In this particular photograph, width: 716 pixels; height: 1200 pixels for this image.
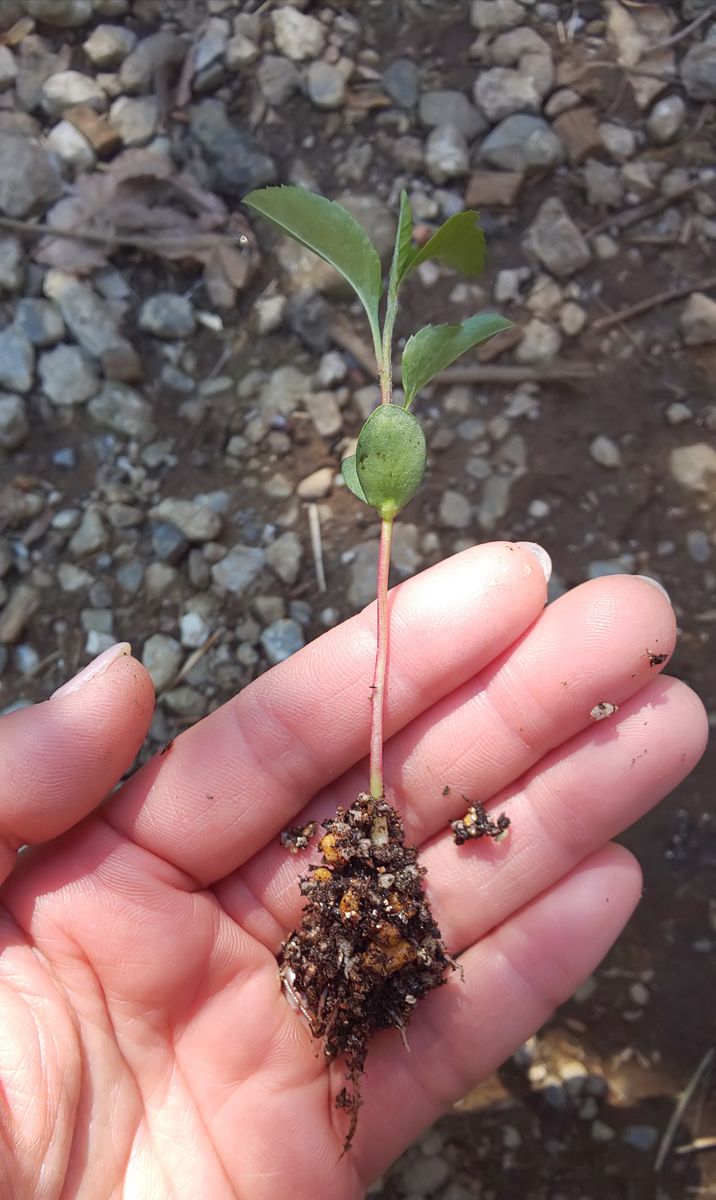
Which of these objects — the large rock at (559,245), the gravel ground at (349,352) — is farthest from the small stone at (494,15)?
the large rock at (559,245)

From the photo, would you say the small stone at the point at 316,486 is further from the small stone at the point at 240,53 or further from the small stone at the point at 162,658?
the small stone at the point at 240,53

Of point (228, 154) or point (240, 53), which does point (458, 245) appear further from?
point (240, 53)

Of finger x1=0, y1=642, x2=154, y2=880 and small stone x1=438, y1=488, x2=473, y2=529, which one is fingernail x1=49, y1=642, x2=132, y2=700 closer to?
finger x1=0, y1=642, x2=154, y2=880

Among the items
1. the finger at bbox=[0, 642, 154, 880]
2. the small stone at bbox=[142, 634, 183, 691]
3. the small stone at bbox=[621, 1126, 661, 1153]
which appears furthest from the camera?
the small stone at bbox=[142, 634, 183, 691]

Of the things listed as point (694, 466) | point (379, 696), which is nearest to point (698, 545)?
point (694, 466)

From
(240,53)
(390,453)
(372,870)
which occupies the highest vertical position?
(240,53)

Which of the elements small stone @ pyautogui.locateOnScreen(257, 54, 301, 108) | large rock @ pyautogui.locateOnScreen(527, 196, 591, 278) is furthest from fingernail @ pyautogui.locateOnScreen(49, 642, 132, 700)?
small stone @ pyautogui.locateOnScreen(257, 54, 301, 108)
